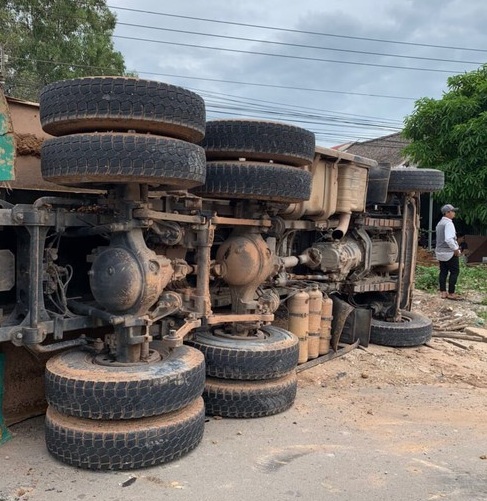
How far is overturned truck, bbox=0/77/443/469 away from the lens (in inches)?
131

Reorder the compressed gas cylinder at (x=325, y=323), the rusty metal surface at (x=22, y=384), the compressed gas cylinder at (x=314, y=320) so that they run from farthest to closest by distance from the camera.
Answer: the compressed gas cylinder at (x=325, y=323) < the compressed gas cylinder at (x=314, y=320) < the rusty metal surface at (x=22, y=384)

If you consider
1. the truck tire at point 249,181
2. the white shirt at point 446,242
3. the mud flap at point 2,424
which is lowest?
the mud flap at point 2,424

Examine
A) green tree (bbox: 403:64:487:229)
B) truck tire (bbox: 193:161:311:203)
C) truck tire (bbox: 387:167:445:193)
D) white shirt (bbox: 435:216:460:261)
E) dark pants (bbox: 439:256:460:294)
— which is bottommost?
dark pants (bbox: 439:256:460:294)

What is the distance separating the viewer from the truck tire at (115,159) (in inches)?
128

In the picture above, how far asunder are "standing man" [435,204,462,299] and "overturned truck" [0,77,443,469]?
495cm

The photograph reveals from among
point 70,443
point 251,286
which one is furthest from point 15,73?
point 70,443

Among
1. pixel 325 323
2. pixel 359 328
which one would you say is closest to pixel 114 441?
pixel 325 323

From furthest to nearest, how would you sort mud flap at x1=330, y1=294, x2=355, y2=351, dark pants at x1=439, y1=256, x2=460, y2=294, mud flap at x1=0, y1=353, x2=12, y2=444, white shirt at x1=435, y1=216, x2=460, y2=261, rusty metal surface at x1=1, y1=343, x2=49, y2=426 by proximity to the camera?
dark pants at x1=439, y1=256, x2=460, y2=294 → white shirt at x1=435, y1=216, x2=460, y2=261 → mud flap at x1=330, y1=294, x2=355, y2=351 → rusty metal surface at x1=1, y1=343, x2=49, y2=426 → mud flap at x1=0, y1=353, x2=12, y2=444

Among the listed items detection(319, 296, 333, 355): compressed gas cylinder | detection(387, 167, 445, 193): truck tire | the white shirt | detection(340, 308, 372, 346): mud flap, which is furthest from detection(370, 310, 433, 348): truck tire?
the white shirt

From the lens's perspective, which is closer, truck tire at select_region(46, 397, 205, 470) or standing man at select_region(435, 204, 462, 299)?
truck tire at select_region(46, 397, 205, 470)

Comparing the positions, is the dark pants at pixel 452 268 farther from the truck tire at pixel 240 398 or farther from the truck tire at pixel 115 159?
the truck tire at pixel 115 159

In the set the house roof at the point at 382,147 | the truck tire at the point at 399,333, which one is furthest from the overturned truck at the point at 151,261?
the house roof at the point at 382,147

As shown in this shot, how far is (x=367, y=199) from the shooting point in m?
7.12

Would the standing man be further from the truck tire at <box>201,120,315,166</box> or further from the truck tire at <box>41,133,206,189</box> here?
the truck tire at <box>41,133,206,189</box>
